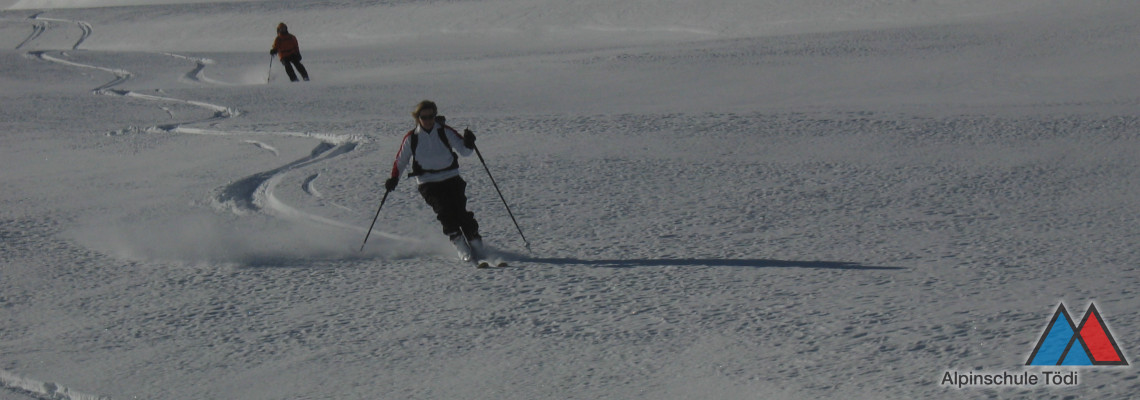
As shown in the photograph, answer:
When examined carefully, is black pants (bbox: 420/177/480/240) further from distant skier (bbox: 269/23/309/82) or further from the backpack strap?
distant skier (bbox: 269/23/309/82)

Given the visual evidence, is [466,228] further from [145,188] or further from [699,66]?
[699,66]

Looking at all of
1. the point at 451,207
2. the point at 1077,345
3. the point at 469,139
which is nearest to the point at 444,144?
the point at 469,139

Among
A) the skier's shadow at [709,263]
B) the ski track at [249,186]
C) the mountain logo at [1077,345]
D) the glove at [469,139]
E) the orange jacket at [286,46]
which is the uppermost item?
the orange jacket at [286,46]

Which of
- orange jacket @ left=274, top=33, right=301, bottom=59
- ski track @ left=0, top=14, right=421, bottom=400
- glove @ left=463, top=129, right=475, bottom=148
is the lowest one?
ski track @ left=0, top=14, right=421, bottom=400

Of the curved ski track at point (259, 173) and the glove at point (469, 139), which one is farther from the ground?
the glove at point (469, 139)

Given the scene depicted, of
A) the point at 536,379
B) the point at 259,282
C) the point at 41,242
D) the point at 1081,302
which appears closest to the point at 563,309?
the point at 536,379

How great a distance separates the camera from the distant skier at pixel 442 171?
20.2 feet

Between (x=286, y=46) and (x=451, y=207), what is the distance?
39.6 ft

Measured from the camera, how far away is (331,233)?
272 inches

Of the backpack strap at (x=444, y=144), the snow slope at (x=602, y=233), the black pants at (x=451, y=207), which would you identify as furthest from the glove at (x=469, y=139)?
the snow slope at (x=602, y=233)

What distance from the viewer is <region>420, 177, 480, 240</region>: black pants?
6.23 metres

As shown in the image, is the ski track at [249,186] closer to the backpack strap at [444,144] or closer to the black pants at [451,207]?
the black pants at [451,207]

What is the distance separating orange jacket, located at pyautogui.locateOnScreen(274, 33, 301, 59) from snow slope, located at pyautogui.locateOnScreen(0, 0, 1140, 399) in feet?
7.19

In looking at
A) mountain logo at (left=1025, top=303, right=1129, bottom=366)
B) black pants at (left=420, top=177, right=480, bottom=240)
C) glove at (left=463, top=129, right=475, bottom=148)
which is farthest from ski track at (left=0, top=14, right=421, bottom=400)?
mountain logo at (left=1025, top=303, right=1129, bottom=366)
